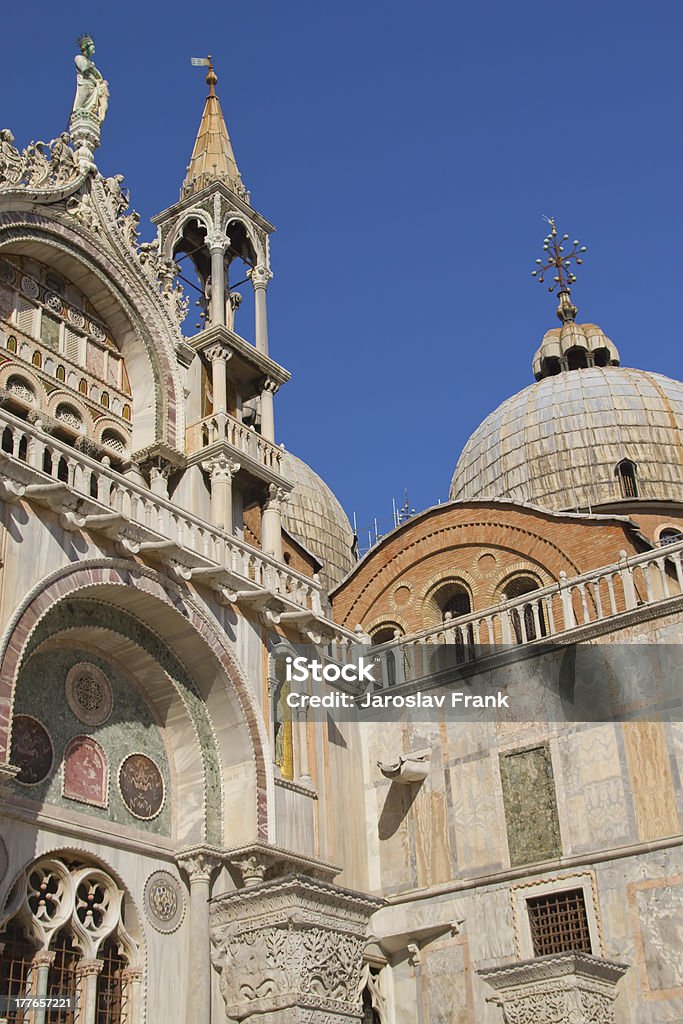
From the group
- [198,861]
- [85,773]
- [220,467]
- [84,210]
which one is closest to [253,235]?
[84,210]

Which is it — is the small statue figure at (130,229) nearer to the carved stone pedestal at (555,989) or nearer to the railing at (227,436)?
the railing at (227,436)

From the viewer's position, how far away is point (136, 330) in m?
16.8

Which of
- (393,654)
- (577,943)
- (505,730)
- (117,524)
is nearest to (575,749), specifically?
(505,730)

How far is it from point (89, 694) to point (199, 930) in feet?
8.58

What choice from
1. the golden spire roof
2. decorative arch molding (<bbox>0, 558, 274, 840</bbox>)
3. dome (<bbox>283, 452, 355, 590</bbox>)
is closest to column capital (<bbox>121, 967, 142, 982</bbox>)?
decorative arch molding (<bbox>0, 558, 274, 840</bbox>)

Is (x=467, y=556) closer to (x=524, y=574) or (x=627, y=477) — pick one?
(x=524, y=574)

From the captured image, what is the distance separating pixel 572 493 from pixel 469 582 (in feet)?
19.1

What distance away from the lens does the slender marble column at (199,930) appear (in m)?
12.3

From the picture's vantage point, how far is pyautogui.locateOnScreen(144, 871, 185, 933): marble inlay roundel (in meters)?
12.6

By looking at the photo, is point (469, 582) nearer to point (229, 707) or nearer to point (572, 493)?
point (572, 493)

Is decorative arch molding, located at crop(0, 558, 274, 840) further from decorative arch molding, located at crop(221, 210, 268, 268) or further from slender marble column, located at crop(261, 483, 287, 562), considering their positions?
decorative arch molding, located at crop(221, 210, 268, 268)

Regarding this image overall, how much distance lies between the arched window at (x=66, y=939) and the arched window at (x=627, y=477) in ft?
64.9

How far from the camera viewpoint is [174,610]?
1329cm

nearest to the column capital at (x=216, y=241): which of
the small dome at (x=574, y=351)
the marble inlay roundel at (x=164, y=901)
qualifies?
the marble inlay roundel at (x=164, y=901)
